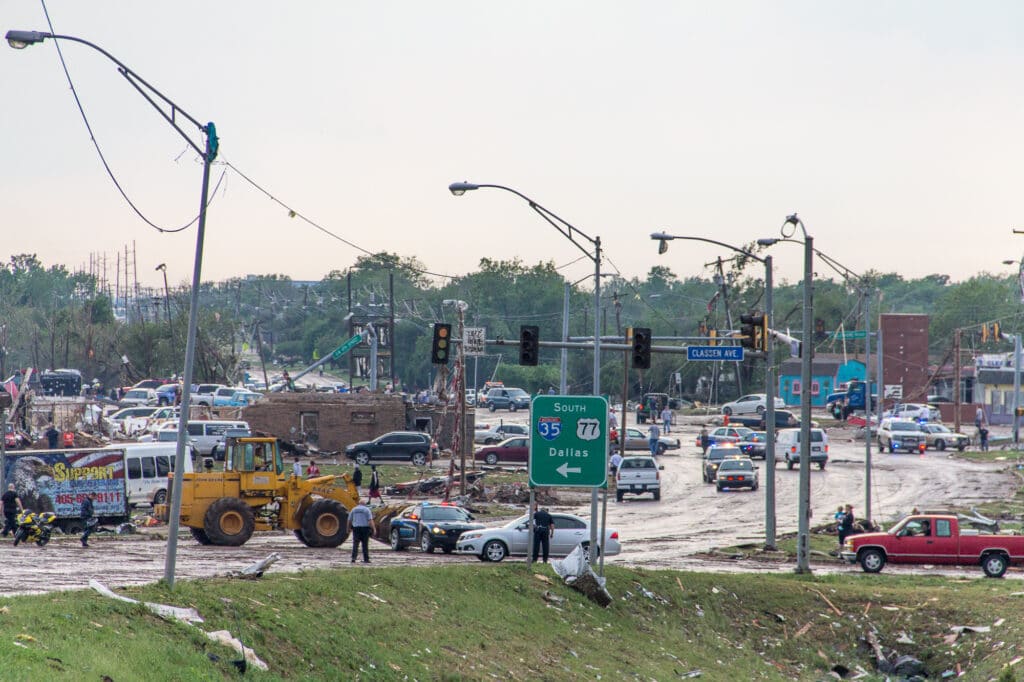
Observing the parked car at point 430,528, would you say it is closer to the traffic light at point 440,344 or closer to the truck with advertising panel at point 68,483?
the traffic light at point 440,344

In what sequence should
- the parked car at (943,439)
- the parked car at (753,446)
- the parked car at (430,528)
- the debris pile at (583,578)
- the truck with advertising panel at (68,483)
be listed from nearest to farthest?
the debris pile at (583,578)
the parked car at (430,528)
the truck with advertising panel at (68,483)
the parked car at (753,446)
the parked car at (943,439)

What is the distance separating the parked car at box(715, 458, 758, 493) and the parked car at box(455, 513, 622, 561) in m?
24.4

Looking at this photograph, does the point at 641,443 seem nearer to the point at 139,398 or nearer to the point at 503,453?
the point at 503,453

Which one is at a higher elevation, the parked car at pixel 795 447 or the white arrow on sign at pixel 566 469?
the white arrow on sign at pixel 566 469

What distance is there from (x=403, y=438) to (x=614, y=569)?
3797 cm

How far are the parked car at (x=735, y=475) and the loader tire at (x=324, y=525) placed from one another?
2626 centimetres

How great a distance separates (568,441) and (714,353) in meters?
12.2

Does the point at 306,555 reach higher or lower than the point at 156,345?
lower

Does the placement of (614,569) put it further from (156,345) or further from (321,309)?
(321,309)

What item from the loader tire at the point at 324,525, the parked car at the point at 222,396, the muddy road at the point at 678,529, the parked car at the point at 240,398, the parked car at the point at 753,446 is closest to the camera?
the muddy road at the point at 678,529

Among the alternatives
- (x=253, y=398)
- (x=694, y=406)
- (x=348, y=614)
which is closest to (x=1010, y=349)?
(x=694, y=406)

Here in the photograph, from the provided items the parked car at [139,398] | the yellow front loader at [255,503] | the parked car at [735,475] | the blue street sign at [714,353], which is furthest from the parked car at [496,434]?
the yellow front loader at [255,503]

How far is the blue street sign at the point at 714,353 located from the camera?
34516mm

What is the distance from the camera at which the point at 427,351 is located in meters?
136
